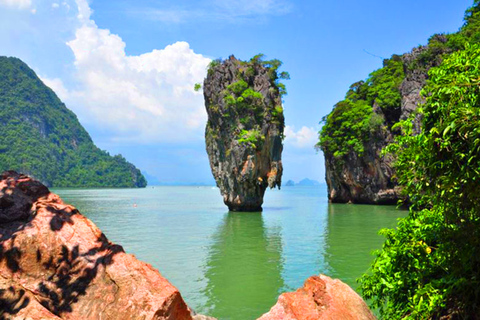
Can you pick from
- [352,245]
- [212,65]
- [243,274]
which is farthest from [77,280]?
[212,65]

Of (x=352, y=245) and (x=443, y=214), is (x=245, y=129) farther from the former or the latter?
(x=443, y=214)

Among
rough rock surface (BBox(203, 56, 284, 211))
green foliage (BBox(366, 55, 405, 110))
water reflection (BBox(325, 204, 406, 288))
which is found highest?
green foliage (BBox(366, 55, 405, 110))

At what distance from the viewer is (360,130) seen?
4291 cm

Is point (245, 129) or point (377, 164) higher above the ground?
point (245, 129)

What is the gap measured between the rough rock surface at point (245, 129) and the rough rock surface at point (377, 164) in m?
12.7

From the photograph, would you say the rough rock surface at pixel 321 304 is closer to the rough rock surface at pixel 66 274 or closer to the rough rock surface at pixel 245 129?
the rough rock surface at pixel 66 274

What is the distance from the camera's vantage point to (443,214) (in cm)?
449

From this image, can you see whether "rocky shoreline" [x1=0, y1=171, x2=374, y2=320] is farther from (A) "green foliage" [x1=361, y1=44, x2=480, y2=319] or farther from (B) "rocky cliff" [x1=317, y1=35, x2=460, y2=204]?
(B) "rocky cliff" [x1=317, y1=35, x2=460, y2=204]

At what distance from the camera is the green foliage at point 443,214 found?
361 centimetres

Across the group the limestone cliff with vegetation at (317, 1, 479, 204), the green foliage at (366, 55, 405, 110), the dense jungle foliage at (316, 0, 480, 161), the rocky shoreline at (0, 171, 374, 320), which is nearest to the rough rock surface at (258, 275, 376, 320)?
the rocky shoreline at (0, 171, 374, 320)

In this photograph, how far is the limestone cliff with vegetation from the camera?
36.4 meters

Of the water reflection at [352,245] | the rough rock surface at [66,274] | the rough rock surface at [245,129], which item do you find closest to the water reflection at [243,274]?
the water reflection at [352,245]

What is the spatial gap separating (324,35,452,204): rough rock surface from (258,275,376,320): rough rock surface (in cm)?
3217

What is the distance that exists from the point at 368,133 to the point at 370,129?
42.7 inches
